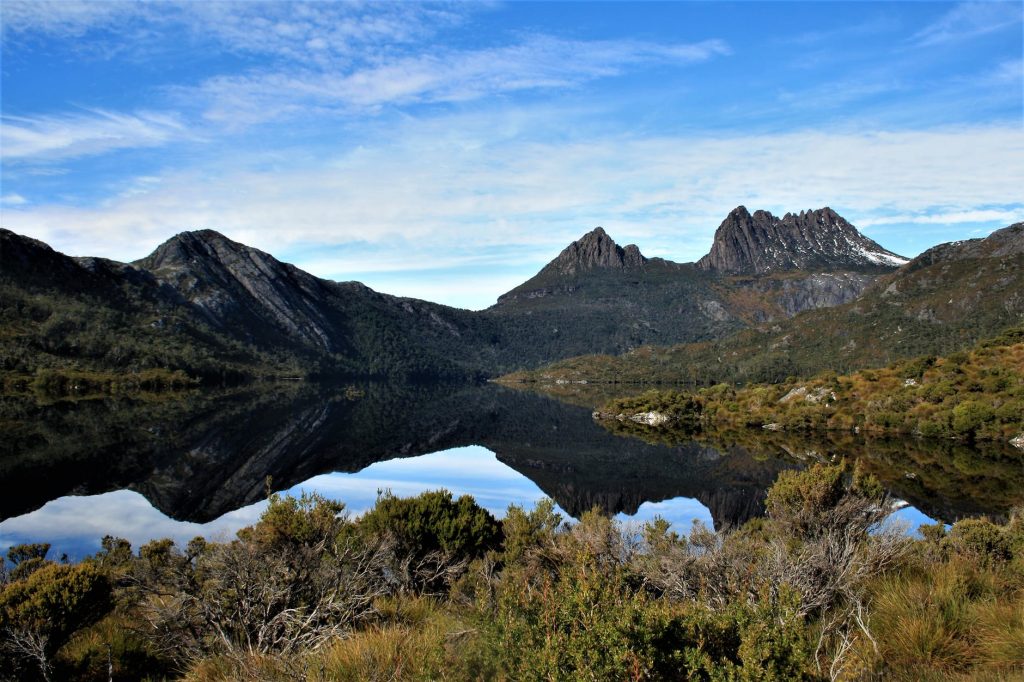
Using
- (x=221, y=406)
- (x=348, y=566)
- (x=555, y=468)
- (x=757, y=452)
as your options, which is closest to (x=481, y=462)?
(x=555, y=468)

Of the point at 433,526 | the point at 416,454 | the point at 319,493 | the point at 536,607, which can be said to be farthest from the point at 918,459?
the point at 536,607

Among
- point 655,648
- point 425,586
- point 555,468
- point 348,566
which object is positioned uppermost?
point 655,648

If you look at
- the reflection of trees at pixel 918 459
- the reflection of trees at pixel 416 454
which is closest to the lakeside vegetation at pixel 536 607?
the reflection of trees at pixel 918 459

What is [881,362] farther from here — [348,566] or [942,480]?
[348,566]

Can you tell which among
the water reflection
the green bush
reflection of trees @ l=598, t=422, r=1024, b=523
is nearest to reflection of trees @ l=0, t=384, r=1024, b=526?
reflection of trees @ l=598, t=422, r=1024, b=523

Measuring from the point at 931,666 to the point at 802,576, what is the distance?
2587 mm

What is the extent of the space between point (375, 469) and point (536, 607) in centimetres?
4353

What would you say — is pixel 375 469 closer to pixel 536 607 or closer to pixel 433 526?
pixel 433 526

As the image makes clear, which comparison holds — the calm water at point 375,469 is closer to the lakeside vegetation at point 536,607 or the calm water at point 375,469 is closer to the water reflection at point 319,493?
the water reflection at point 319,493

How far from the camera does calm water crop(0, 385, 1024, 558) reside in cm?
3084

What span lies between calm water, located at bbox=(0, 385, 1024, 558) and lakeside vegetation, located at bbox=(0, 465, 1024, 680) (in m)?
14.8

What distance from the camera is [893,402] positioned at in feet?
256

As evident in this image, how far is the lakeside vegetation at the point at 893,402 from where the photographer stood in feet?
224

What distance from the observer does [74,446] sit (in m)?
49.9
